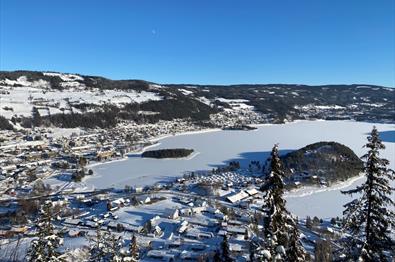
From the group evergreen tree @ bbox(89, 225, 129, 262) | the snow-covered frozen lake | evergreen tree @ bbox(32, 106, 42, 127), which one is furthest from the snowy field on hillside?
evergreen tree @ bbox(89, 225, 129, 262)

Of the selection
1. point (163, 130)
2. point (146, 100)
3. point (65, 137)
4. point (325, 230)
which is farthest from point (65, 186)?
point (146, 100)

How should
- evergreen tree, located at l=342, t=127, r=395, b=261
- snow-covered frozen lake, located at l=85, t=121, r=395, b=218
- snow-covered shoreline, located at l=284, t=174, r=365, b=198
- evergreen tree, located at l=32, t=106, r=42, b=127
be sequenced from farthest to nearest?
evergreen tree, located at l=32, t=106, r=42, b=127 → snow-covered shoreline, located at l=284, t=174, r=365, b=198 → snow-covered frozen lake, located at l=85, t=121, r=395, b=218 → evergreen tree, located at l=342, t=127, r=395, b=261

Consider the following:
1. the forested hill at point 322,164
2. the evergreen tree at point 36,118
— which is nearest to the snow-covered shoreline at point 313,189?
the forested hill at point 322,164

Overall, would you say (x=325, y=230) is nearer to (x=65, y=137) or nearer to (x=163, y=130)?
(x=65, y=137)

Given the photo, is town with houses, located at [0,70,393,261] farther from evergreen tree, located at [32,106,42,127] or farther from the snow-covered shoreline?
evergreen tree, located at [32,106,42,127]

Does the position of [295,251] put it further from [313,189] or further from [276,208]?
[313,189]

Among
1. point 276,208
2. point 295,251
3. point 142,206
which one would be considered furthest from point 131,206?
point 276,208

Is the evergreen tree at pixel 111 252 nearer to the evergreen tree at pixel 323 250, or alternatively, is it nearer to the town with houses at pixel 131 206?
the town with houses at pixel 131 206
